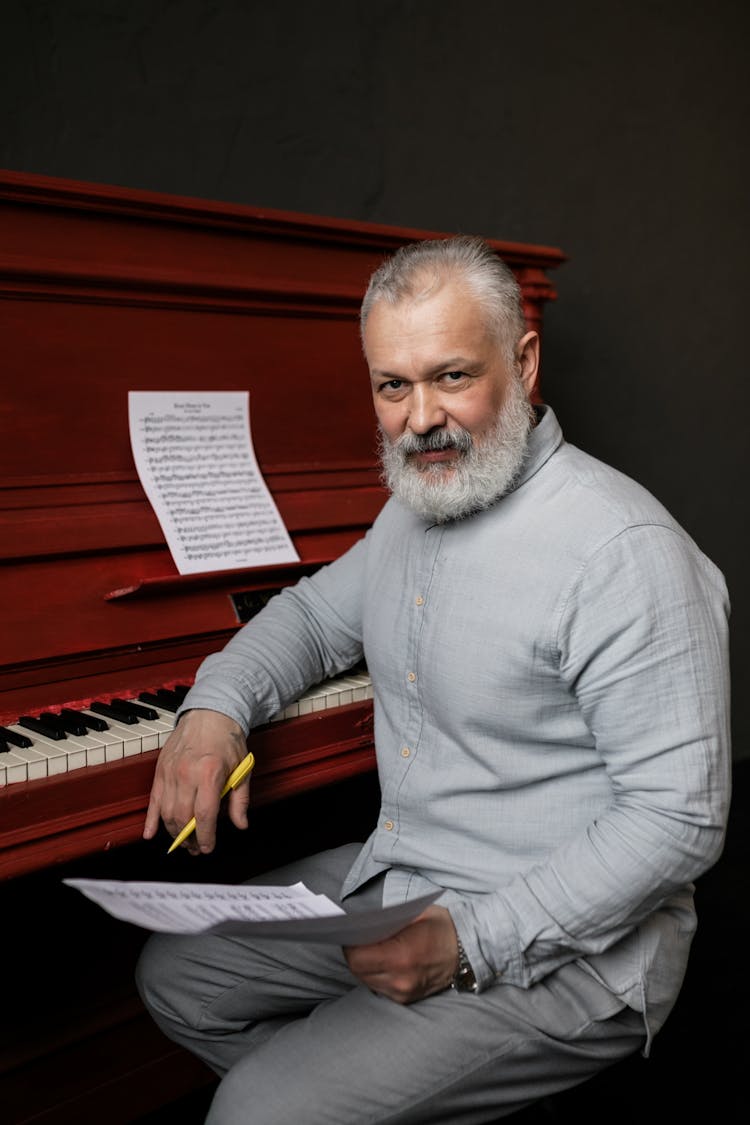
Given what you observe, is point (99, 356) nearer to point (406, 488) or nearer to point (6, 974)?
point (406, 488)

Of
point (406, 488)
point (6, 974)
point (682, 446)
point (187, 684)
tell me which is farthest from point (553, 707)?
point (682, 446)

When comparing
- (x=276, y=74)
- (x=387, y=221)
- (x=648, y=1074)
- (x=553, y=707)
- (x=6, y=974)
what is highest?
(x=276, y=74)

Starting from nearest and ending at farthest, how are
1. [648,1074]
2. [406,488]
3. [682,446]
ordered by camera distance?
[406,488] → [648,1074] → [682,446]

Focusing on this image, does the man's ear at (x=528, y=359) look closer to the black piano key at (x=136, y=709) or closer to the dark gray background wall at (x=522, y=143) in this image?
the black piano key at (x=136, y=709)

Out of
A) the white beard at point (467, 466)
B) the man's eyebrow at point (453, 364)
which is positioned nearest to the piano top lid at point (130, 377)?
the white beard at point (467, 466)

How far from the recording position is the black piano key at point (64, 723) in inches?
60.4

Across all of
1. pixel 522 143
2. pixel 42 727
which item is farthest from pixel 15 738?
pixel 522 143

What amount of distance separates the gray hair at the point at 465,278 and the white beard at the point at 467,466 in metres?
0.09

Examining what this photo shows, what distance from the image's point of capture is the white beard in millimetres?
1475

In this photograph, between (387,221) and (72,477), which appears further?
(387,221)

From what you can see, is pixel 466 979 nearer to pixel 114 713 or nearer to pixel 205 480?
pixel 114 713

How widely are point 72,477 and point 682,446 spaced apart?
9.58 feet

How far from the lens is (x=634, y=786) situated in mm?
1276

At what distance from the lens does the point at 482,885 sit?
1.44 metres
